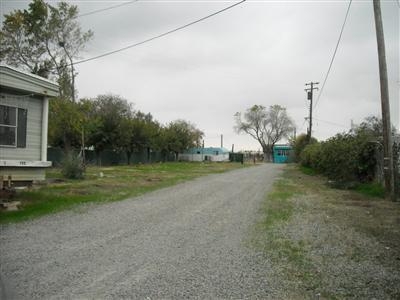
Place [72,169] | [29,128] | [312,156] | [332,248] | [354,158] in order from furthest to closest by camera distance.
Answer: [312,156] → [72,169] → [354,158] → [29,128] → [332,248]

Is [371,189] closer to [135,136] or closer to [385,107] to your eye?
[385,107]

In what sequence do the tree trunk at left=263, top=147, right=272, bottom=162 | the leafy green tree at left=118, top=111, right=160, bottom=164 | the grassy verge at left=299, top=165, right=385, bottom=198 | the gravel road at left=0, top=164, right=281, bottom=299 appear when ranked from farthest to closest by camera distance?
the tree trunk at left=263, top=147, right=272, bottom=162
the leafy green tree at left=118, top=111, right=160, bottom=164
the grassy verge at left=299, top=165, right=385, bottom=198
the gravel road at left=0, top=164, right=281, bottom=299

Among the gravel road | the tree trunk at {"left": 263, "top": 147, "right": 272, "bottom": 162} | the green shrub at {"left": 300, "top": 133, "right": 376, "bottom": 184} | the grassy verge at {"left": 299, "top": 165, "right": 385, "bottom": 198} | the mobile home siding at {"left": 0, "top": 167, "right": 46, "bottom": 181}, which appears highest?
the tree trunk at {"left": 263, "top": 147, "right": 272, "bottom": 162}

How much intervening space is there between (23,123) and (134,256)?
9.86 meters

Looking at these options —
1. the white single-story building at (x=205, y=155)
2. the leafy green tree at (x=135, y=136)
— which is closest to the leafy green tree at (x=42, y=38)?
the leafy green tree at (x=135, y=136)

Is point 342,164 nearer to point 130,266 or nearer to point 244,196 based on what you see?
point 244,196

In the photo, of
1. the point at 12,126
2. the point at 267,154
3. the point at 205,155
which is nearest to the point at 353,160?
the point at 12,126

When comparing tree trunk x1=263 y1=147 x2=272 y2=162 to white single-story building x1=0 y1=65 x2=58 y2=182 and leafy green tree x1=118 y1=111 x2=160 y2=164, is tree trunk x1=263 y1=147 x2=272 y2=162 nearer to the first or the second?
leafy green tree x1=118 y1=111 x2=160 y2=164

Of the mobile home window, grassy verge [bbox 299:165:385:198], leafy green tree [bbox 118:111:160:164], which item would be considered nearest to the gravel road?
the mobile home window

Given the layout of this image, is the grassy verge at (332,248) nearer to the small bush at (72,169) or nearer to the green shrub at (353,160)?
the green shrub at (353,160)

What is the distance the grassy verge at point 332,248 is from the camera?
4.73m

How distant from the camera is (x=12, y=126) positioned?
1362 centimetres

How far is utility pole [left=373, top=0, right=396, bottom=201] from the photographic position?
1270 cm

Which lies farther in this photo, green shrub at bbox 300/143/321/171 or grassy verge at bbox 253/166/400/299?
green shrub at bbox 300/143/321/171
